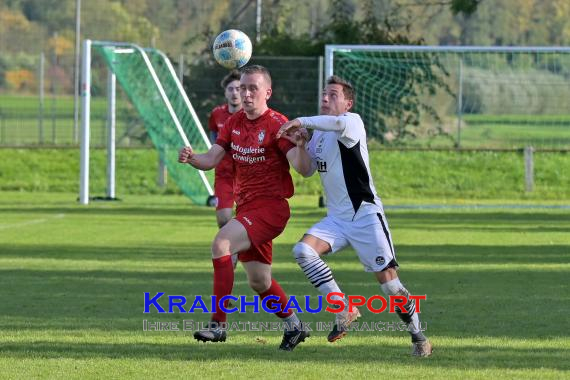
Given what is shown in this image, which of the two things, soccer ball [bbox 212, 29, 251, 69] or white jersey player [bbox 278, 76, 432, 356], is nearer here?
white jersey player [bbox 278, 76, 432, 356]

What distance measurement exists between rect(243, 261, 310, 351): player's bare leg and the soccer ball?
1935 millimetres

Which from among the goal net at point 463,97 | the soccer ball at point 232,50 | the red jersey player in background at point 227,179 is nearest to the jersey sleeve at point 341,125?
the soccer ball at point 232,50

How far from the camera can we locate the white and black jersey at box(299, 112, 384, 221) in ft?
28.8

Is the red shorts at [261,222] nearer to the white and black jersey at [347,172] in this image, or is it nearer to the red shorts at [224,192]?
the white and black jersey at [347,172]

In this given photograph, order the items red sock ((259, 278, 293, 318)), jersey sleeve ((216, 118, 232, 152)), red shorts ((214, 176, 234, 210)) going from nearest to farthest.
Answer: red sock ((259, 278, 293, 318)) → jersey sleeve ((216, 118, 232, 152)) → red shorts ((214, 176, 234, 210))

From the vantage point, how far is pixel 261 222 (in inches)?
348

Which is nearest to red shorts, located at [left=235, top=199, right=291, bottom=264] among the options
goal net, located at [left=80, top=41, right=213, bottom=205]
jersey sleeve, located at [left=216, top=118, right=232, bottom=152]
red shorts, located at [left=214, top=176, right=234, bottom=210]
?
jersey sleeve, located at [left=216, top=118, right=232, bottom=152]

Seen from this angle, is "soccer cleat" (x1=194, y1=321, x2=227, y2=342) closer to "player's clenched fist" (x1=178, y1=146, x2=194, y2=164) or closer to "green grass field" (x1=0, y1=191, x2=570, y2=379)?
"green grass field" (x1=0, y1=191, x2=570, y2=379)

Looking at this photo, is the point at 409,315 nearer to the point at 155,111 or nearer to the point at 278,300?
the point at 278,300

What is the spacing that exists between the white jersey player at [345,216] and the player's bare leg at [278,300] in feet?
0.75

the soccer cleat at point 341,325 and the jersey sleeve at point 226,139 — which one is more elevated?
the jersey sleeve at point 226,139

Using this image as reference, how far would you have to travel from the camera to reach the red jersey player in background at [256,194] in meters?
8.79

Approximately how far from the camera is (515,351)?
8719mm

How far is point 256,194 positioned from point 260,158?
0.25m
